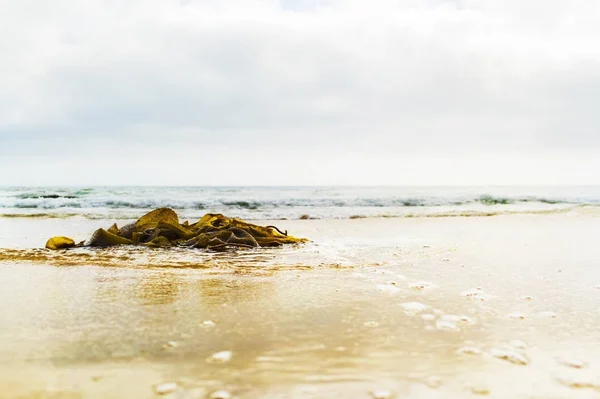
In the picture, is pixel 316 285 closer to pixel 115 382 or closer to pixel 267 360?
pixel 267 360

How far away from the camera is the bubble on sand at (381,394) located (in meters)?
1.80

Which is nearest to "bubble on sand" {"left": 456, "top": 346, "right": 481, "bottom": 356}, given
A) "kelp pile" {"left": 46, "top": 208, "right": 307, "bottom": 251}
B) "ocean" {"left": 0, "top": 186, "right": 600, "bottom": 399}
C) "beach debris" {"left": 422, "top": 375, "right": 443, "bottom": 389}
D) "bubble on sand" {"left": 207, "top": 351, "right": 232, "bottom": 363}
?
"ocean" {"left": 0, "top": 186, "right": 600, "bottom": 399}

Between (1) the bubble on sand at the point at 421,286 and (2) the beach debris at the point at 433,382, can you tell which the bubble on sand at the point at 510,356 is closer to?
(2) the beach debris at the point at 433,382

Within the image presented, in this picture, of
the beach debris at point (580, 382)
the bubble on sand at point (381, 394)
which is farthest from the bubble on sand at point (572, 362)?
the bubble on sand at point (381, 394)

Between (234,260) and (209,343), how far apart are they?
126 inches

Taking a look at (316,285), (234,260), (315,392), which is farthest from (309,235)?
(315,392)

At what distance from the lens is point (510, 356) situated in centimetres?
222

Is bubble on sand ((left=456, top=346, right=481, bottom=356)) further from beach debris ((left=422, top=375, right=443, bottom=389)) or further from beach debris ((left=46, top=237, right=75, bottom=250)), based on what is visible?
beach debris ((left=46, top=237, right=75, bottom=250))

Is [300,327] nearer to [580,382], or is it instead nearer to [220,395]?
[220,395]

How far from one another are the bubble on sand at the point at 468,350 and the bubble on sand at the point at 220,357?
3.79 ft

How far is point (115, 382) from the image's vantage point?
6.27 feet

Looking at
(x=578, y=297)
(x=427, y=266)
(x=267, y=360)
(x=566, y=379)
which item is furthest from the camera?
(x=427, y=266)

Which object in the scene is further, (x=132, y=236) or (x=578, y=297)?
(x=132, y=236)

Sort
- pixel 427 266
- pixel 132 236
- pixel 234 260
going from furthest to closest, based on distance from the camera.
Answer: pixel 132 236
pixel 234 260
pixel 427 266
